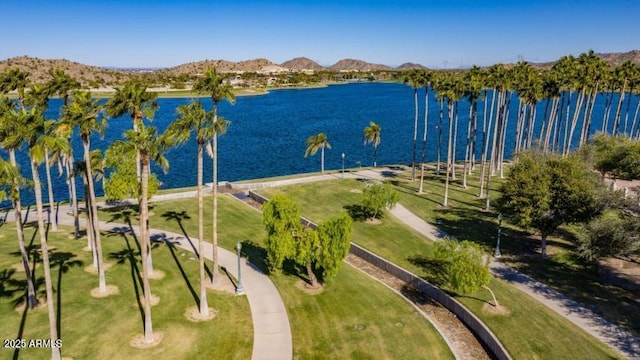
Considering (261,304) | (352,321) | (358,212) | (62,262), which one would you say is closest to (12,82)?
(62,262)

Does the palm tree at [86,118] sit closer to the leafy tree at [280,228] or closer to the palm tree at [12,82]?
the palm tree at [12,82]

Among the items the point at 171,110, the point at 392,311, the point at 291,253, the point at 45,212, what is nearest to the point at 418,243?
the point at 392,311

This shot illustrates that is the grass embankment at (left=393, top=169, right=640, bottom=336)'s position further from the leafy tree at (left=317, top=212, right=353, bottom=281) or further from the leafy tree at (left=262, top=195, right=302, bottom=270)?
the leafy tree at (left=262, top=195, right=302, bottom=270)

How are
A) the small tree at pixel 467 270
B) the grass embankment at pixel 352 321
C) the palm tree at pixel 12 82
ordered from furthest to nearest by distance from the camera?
the palm tree at pixel 12 82, the small tree at pixel 467 270, the grass embankment at pixel 352 321

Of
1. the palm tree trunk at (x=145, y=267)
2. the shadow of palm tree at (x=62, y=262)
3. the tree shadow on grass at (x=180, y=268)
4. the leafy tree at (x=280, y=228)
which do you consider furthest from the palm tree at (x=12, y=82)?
the leafy tree at (x=280, y=228)

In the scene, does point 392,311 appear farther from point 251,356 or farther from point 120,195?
point 120,195

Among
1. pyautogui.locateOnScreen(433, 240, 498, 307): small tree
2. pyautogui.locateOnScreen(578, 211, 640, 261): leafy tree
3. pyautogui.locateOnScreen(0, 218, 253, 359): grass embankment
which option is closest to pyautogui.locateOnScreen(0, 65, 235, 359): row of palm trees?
pyautogui.locateOnScreen(0, 218, 253, 359): grass embankment
